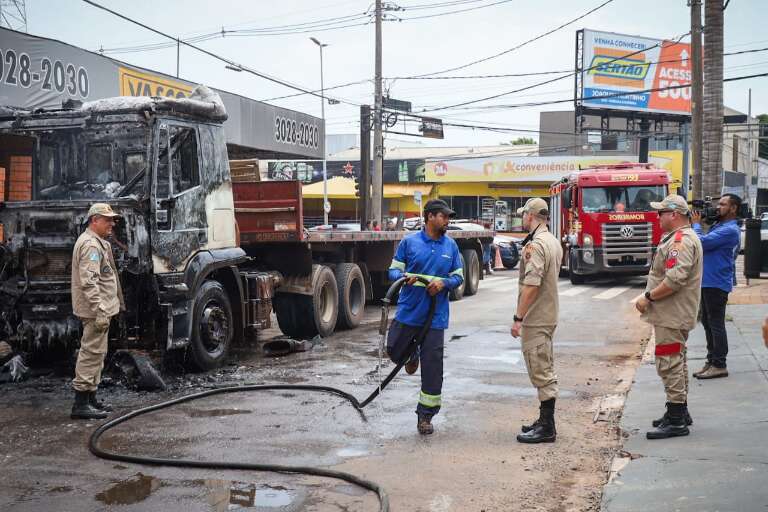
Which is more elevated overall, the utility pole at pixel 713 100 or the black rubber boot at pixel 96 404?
the utility pole at pixel 713 100

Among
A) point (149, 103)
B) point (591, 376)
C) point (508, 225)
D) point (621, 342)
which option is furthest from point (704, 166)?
point (508, 225)

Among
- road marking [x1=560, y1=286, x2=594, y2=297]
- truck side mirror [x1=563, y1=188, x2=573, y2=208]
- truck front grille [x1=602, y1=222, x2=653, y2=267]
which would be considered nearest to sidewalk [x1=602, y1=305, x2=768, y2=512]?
road marking [x1=560, y1=286, x2=594, y2=297]

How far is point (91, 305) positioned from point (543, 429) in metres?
3.90

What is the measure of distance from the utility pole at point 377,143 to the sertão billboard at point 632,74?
12974 mm

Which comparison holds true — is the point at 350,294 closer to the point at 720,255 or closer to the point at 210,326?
the point at 210,326

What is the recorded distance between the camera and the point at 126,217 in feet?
27.3

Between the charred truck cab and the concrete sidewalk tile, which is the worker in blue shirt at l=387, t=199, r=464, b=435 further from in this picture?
the charred truck cab

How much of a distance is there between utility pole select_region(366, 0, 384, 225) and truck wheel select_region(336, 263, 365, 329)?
1612 cm

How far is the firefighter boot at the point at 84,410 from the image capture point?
7.18 m

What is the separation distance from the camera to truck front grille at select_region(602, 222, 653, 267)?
20672 mm

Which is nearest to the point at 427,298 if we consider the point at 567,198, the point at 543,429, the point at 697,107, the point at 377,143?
the point at 543,429

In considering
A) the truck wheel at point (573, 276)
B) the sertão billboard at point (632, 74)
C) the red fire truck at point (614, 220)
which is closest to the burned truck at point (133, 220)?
the red fire truck at point (614, 220)

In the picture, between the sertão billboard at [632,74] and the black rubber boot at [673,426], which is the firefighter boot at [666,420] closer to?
the black rubber boot at [673,426]

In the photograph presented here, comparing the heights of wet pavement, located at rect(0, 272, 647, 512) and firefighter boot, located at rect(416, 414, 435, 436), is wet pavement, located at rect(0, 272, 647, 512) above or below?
below
